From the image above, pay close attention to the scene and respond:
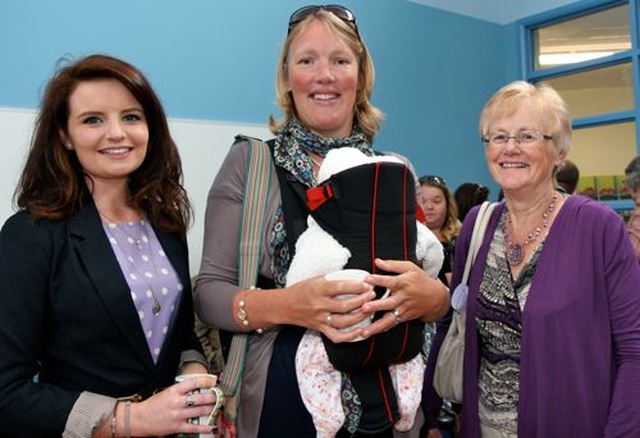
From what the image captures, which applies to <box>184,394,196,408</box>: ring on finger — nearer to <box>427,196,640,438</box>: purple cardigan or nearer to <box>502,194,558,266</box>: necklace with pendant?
<box>427,196,640,438</box>: purple cardigan

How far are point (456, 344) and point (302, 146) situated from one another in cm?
75

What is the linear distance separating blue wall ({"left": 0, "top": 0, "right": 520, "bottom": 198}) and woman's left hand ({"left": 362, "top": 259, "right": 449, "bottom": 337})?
2.86 metres

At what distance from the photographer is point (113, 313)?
1338 mm

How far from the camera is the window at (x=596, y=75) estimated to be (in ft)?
18.9

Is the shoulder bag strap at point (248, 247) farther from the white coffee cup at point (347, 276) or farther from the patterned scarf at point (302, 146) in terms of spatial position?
Result: the white coffee cup at point (347, 276)

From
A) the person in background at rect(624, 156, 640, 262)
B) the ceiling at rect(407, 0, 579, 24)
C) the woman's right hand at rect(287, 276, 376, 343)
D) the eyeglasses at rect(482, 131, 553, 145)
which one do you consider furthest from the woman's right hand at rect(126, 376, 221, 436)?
the ceiling at rect(407, 0, 579, 24)

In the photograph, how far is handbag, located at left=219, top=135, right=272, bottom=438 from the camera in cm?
143

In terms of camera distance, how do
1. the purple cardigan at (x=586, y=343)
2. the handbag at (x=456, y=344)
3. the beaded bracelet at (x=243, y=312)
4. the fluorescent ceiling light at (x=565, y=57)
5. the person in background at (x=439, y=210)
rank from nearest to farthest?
the beaded bracelet at (x=243, y=312)
the purple cardigan at (x=586, y=343)
the handbag at (x=456, y=344)
the person in background at (x=439, y=210)
the fluorescent ceiling light at (x=565, y=57)

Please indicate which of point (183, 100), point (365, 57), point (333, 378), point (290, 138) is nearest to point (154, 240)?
point (290, 138)

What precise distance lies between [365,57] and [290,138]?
0.34 meters

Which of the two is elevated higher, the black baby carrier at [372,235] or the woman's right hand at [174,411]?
the black baby carrier at [372,235]

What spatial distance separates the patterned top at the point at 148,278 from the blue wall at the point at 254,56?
2357 millimetres

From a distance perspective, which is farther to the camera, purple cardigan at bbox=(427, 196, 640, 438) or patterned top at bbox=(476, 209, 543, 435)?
patterned top at bbox=(476, 209, 543, 435)

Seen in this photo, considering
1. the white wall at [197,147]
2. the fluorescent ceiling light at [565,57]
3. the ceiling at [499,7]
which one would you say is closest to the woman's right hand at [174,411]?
the white wall at [197,147]
